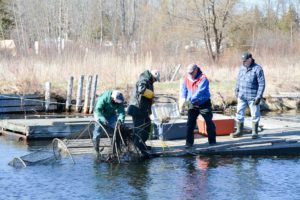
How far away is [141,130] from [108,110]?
2.54ft

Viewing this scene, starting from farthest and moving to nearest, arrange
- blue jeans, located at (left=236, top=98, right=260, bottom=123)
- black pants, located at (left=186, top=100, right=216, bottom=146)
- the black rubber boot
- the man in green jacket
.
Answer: the black rubber boot → blue jeans, located at (left=236, top=98, right=260, bottom=123) → black pants, located at (left=186, top=100, right=216, bottom=146) → the man in green jacket

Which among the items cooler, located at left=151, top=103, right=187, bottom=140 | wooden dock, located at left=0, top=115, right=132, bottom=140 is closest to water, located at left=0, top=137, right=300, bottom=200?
cooler, located at left=151, top=103, right=187, bottom=140

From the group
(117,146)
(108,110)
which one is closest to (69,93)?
(117,146)

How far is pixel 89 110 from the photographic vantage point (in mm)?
21891

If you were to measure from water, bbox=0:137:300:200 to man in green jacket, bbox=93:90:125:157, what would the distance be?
71 cm

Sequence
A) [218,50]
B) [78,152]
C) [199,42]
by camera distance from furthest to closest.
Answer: [199,42], [218,50], [78,152]

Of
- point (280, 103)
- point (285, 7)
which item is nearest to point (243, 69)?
point (280, 103)

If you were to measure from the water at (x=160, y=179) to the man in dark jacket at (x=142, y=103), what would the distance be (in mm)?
618

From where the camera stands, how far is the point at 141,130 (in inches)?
510

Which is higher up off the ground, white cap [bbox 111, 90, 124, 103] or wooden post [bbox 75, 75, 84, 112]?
white cap [bbox 111, 90, 124, 103]

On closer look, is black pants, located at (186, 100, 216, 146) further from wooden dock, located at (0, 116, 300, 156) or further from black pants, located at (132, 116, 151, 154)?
black pants, located at (132, 116, 151, 154)

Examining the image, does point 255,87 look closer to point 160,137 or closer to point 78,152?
point 160,137

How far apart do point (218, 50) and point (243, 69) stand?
909 inches

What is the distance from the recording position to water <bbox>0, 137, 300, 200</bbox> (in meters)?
10.5
